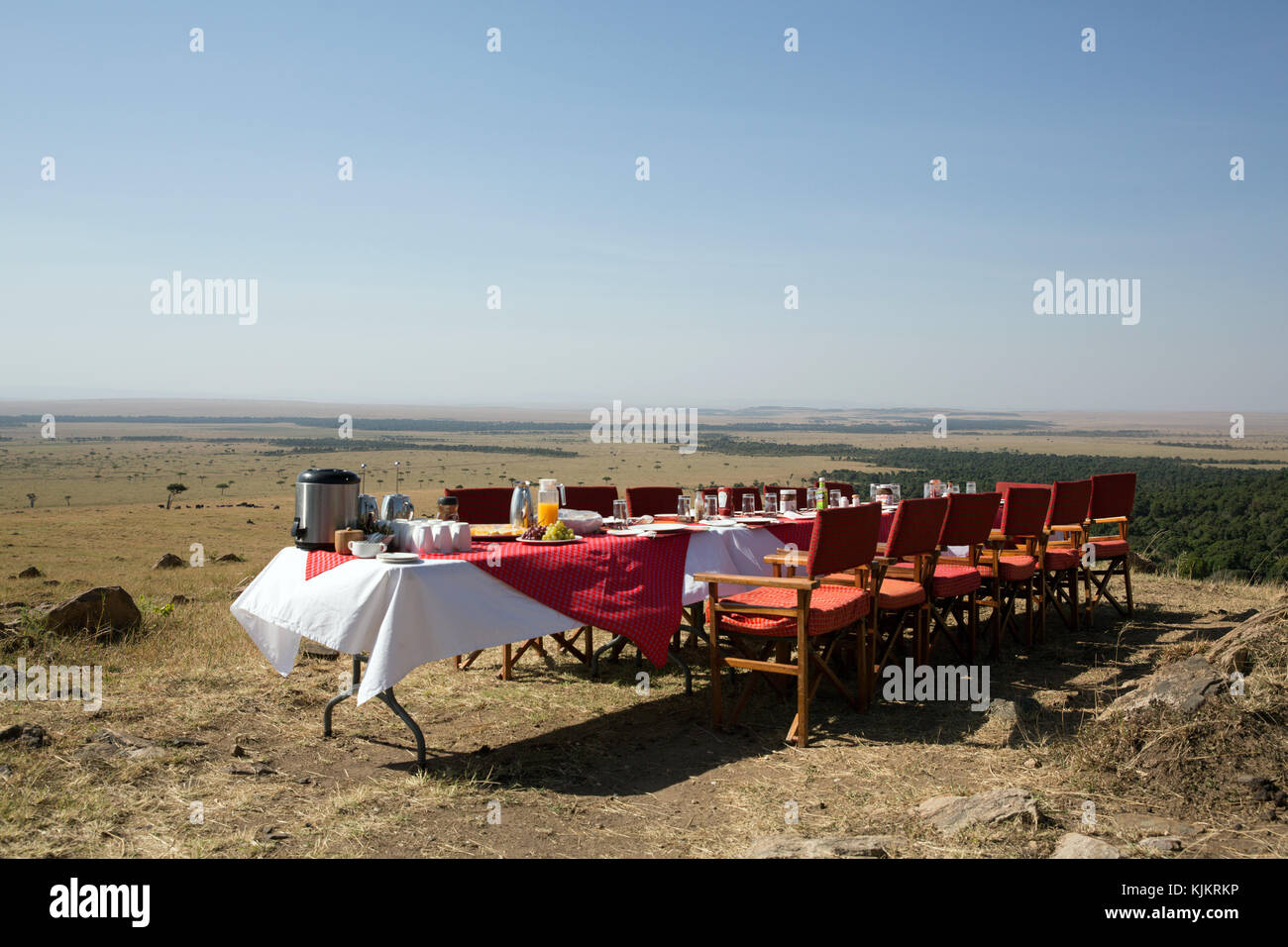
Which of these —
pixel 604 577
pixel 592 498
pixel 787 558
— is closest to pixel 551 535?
pixel 604 577

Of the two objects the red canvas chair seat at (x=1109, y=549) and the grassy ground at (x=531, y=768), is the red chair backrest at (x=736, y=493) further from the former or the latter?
the red canvas chair seat at (x=1109, y=549)

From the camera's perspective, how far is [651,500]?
23.6 feet

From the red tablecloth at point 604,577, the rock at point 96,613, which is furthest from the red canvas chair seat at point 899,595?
the rock at point 96,613

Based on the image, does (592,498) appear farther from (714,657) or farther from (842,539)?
(842,539)

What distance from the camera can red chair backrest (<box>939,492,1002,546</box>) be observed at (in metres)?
5.82

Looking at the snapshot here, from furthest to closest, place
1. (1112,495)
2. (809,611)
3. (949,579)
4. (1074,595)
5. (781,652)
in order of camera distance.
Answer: (1112,495) < (1074,595) < (949,579) < (781,652) < (809,611)

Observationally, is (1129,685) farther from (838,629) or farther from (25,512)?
(25,512)

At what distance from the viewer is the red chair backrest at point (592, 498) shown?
688cm

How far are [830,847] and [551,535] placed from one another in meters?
2.19

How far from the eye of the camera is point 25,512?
38.8 m

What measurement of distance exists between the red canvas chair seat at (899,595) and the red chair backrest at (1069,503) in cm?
212

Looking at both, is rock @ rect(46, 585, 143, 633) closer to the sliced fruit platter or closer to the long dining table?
the long dining table

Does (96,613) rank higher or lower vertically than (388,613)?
lower
